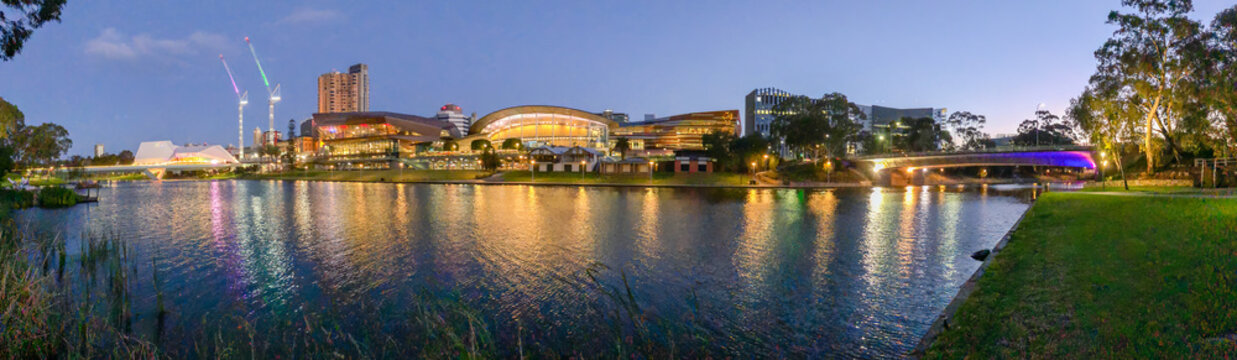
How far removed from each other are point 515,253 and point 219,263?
9417mm

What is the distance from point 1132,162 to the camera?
62.6m

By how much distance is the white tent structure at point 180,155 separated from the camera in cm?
16025

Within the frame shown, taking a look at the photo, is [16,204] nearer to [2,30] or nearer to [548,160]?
[2,30]

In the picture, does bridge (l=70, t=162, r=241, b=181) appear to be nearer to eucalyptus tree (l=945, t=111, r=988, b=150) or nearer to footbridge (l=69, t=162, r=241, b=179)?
footbridge (l=69, t=162, r=241, b=179)

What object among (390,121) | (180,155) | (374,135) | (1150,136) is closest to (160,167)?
(180,155)

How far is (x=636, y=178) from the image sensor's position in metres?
86.1

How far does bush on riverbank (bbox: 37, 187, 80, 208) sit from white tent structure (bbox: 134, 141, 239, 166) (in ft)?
437

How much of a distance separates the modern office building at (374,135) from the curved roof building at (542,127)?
19027 millimetres

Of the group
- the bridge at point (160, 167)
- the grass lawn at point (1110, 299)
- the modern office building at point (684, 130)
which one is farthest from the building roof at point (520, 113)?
the grass lawn at point (1110, 299)

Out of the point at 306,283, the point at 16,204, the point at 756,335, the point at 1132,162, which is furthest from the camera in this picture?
the point at 1132,162

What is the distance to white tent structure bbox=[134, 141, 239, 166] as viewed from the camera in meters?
160

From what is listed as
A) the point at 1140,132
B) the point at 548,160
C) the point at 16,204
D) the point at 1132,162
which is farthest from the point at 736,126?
the point at 16,204

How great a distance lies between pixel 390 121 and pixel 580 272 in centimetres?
16174

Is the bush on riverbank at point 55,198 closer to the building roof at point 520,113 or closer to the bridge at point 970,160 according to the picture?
the bridge at point 970,160
